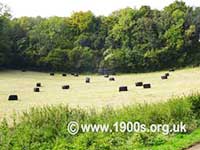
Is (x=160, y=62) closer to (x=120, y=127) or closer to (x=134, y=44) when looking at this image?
(x=134, y=44)

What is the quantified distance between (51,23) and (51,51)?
8.63m

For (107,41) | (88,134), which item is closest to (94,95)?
(88,134)

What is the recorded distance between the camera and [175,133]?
1295 cm

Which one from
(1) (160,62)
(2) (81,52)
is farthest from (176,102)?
(2) (81,52)

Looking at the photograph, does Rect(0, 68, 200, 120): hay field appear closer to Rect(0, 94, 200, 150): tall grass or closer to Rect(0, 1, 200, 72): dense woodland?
Rect(0, 94, 200, 150): tall grass

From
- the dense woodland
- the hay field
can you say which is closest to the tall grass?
the hay field

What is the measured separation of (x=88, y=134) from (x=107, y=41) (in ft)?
210

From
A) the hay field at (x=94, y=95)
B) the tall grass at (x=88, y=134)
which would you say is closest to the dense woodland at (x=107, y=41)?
the hay field at (x=94, y=95)

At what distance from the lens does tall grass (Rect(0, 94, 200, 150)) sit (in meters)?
11.0

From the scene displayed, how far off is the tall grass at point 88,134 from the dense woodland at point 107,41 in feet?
175

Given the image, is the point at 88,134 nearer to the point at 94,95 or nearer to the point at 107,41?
the point at 94,95

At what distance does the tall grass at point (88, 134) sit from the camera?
11.0 m

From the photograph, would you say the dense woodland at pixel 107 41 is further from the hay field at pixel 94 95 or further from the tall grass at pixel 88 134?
the tall grass at pixel 88 134

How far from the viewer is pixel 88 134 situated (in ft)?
37.2
